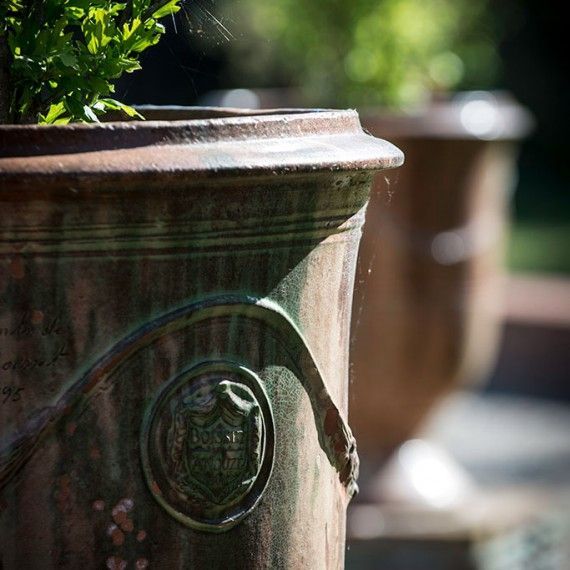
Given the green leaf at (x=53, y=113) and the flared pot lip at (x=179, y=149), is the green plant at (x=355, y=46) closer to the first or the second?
the green leaf at (x=53, y=113)

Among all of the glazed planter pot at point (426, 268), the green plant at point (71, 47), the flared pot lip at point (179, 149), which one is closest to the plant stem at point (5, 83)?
the green plant at point (71, 47)

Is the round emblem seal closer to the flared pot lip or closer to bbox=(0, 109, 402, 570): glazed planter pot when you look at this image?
bbox=(0, 109, 402, 570): glazed planter pot

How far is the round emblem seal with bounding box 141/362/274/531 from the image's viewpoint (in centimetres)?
151

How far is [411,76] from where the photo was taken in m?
4.94

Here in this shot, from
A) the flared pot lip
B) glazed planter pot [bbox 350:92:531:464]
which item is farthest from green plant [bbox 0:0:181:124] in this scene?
glazed planter pot [bbox 350:92:531:464]

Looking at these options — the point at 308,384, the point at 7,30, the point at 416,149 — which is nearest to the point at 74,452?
the point at 308,384

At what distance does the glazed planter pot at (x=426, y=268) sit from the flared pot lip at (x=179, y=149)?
2602mm

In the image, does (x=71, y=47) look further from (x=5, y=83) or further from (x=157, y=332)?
(x=157, y=332)

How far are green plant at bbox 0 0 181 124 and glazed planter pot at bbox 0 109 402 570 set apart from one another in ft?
0.54

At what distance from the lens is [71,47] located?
1602 millimetres

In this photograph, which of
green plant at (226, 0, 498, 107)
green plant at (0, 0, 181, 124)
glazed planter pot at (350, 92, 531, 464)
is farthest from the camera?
green plant at (226, 0, 498, 107)

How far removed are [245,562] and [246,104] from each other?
3.05 meters

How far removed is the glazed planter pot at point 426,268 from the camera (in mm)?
4309

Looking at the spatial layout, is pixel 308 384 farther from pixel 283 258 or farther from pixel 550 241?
pixel 550 241
